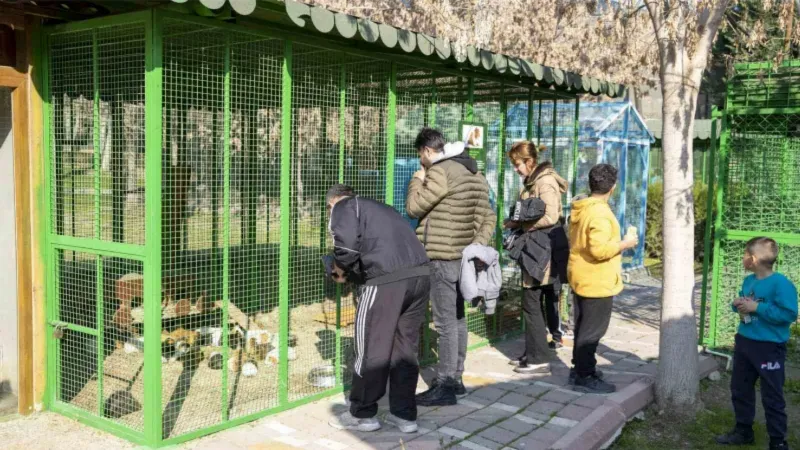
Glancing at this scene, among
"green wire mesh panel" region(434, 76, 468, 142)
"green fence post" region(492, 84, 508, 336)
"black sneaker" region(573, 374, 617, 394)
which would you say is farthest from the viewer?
"green fence post" region(492, 84, 508, 336)

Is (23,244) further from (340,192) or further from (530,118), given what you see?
(530,118)

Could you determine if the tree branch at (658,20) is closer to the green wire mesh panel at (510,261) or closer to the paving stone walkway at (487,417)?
the green wire mesh panel at (510,261)

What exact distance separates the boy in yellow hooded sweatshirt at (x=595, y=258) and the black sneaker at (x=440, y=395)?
109cm

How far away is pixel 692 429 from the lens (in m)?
5.18

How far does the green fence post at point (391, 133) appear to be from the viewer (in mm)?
5820

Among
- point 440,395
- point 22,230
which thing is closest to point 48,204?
point 22,230

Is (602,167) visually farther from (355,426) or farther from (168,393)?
(168,393)

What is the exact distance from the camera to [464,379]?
237 inches

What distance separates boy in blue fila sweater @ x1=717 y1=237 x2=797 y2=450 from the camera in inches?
177

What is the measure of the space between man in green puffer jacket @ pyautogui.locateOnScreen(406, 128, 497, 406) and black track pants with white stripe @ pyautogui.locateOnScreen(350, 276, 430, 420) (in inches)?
22.9

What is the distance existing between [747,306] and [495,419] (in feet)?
6.02

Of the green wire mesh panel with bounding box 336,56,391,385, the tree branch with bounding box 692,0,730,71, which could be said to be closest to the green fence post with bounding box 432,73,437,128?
the green wire mesh panel with bounding box 336,56,391,385

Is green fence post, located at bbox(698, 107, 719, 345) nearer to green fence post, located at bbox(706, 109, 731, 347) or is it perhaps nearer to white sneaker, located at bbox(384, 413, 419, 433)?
green fence post, located at bbox(706, 109, 731, 347)

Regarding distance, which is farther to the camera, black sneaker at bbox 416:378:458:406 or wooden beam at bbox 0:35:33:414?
black sneaker at bbox 416:378:458:406
